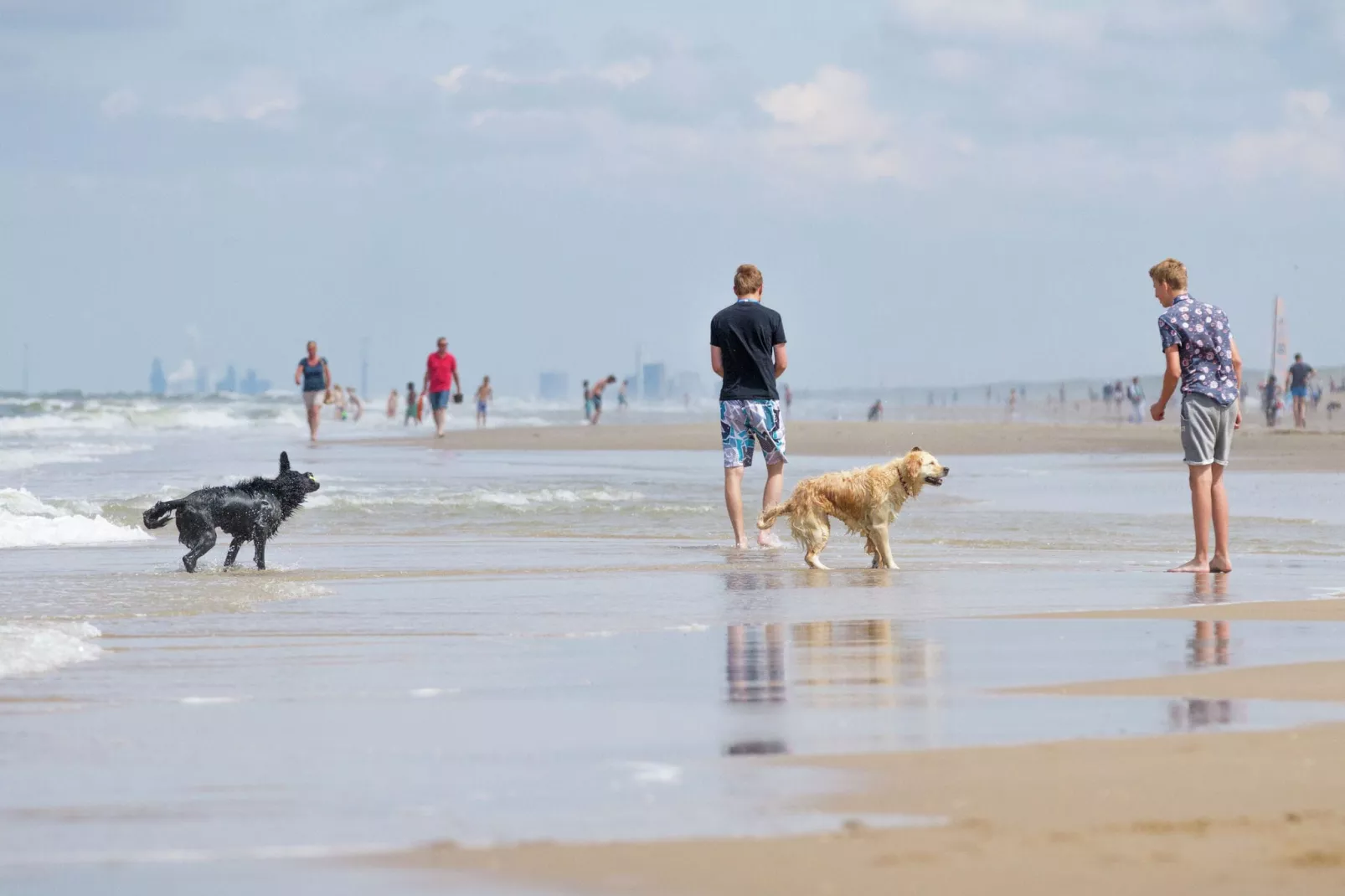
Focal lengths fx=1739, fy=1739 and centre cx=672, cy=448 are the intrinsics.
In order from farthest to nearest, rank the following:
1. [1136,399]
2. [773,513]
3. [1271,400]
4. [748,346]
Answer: [1136,399], [1271,400], [748,346], [773,513]

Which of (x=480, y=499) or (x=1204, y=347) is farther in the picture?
(x=480, y=499)

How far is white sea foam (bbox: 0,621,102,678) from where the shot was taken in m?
5.85

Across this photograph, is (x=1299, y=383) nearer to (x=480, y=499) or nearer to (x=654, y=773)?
(x=480, y=499)

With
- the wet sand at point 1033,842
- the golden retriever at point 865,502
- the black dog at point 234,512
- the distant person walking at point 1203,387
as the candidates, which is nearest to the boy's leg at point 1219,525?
the distant person walking at point 1203,387

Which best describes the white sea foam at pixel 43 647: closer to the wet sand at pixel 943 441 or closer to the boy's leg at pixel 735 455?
the boy's leg at pixel 735 455

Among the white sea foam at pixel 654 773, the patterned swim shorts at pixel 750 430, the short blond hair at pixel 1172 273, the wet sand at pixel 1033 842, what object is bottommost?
the wet sand at pixel 1033 842

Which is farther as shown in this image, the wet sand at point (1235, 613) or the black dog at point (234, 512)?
the black dog at point (234, 512)

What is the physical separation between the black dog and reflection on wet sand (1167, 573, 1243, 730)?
4.97 metres

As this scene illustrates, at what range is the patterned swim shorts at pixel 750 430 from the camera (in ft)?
38.0

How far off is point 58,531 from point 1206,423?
25.0 feet

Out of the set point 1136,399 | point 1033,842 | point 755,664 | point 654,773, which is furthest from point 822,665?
point 1136,399

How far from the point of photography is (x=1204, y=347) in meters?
9.81

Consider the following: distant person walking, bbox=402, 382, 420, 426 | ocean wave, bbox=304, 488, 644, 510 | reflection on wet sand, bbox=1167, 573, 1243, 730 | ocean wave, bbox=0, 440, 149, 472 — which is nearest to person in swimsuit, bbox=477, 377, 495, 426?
distant person walking, bbox=402, 382, 420, 426

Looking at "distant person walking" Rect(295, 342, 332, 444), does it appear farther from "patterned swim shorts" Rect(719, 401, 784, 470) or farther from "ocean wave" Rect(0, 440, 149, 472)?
"patterned swim shorts" Rect(719, 401, 784, 470)
